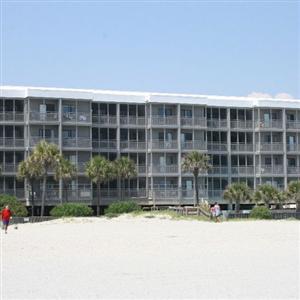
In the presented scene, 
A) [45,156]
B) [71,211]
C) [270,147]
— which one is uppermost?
[270,147]

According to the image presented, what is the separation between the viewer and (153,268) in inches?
754

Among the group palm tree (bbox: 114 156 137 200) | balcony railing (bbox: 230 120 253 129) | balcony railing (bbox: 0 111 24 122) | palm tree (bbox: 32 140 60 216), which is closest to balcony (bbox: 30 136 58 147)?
balcony railing (bbox: 0 111 24 122)

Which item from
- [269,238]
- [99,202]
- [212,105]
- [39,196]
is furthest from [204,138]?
[269,238]

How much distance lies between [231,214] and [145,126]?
64.1 ft

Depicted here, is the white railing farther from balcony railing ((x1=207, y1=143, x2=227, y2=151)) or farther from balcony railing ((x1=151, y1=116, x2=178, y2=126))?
balcony railing ((x1=207, y1=143, x2=227, y2=151))

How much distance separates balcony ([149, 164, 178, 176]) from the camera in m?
68.2

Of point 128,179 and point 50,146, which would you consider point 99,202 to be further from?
point 50,146

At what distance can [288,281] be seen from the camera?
54.0 feet

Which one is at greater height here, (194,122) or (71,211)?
(194,122)

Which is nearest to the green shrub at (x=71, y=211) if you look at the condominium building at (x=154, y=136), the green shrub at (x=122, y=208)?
the green shrub at (x=122, y=208)

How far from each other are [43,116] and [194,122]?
15.8 m

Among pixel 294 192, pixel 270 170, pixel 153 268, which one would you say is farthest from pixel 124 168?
pixel 153 268

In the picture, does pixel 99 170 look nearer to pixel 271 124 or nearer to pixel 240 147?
pixel 240 147

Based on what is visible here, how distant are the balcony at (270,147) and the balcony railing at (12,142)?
999 inches
